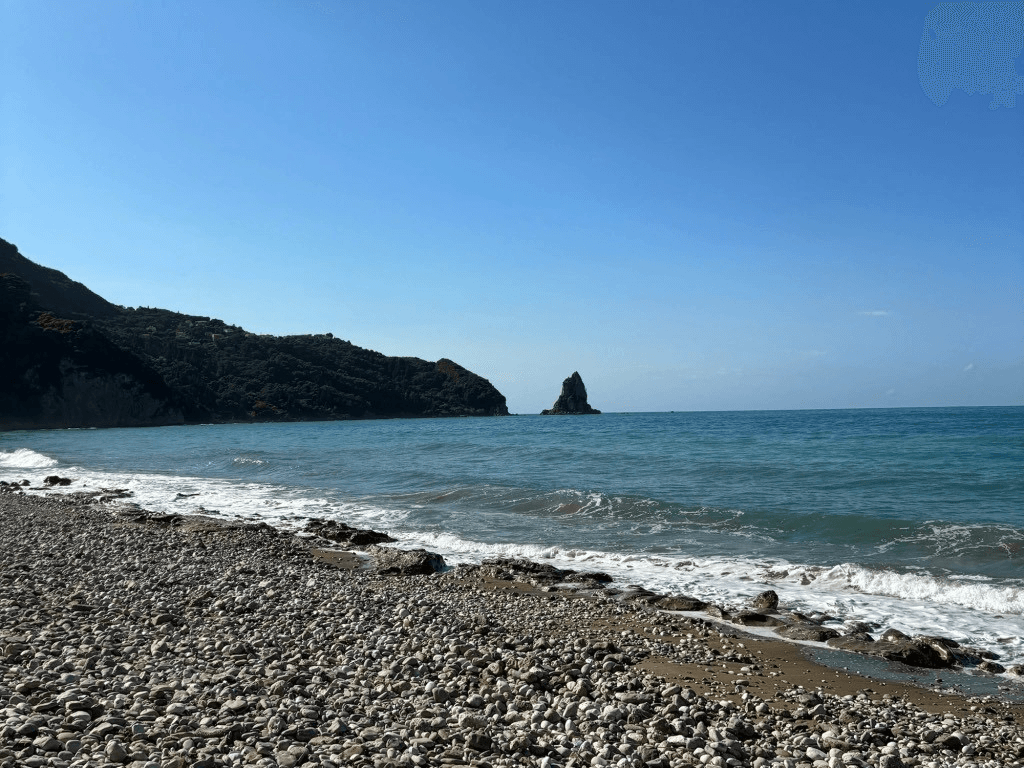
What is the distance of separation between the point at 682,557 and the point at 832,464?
1737cm

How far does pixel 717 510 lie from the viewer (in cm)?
1761

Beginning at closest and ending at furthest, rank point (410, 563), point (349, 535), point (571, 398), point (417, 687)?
point (417, 687) < point (410, 563) < point (349, 535) < point (571, 398)

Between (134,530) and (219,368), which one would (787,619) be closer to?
(134,530)

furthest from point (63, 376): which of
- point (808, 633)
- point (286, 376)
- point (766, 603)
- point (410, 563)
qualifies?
point (808, 633)

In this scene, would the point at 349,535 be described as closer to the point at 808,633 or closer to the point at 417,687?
the point at 417,687

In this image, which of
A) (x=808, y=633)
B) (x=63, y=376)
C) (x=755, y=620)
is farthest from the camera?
(x=63, y=376)

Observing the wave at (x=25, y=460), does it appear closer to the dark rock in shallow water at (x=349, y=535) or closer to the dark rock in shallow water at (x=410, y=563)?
the dark rock in shallow water at (x=349, y=535)

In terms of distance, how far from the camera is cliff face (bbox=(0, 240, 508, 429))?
317 feet

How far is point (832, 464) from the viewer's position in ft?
89.6

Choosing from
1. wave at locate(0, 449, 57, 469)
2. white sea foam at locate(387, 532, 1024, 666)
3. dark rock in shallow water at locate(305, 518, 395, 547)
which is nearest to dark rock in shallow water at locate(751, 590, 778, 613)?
white sea foam at locate(387, 532, 1024, 666)

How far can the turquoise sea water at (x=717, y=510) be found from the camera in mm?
10875

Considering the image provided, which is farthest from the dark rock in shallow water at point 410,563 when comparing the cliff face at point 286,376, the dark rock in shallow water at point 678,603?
the cliff face at point 286,376

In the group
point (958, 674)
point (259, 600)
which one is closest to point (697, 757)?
point (958, 674)

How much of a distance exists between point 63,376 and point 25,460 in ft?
227
